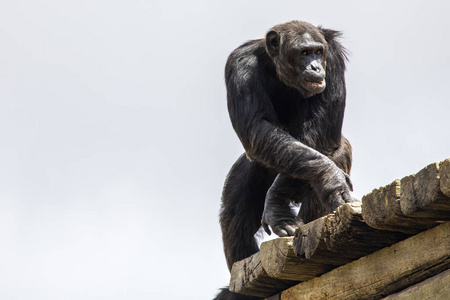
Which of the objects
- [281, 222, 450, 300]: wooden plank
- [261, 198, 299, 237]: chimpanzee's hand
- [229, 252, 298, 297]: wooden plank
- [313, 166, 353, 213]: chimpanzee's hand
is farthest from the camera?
[261, 198, 299, 237]: chimpanzee's hand

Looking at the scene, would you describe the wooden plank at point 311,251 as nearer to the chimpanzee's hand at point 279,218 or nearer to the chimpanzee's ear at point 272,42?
the chimpanzee's hand at point 279,218

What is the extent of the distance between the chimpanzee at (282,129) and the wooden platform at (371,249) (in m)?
0.99

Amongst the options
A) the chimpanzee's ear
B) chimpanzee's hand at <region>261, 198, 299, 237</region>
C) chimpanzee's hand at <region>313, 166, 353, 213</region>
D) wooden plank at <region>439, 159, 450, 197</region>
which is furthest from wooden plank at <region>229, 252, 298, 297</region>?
the chimpanzee's ear

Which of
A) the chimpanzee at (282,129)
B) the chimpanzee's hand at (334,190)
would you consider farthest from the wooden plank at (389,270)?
the chimpanzee at (282,129)

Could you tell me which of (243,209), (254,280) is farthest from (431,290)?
(243,209)

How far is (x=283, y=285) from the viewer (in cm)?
474

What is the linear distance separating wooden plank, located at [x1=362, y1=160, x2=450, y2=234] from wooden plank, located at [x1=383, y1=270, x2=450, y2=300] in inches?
9.7

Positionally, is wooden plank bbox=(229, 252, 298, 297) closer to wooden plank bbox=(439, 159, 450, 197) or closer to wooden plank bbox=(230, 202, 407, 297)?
wooden plank bbox=(230, 202, 407, 297)

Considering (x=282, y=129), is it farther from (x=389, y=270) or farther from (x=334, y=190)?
(x=389, y=270)

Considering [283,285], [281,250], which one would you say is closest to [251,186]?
[283,285]

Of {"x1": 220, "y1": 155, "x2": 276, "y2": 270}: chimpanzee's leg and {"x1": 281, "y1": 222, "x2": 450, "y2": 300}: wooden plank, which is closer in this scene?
{"x1": 281, "y1": 222, "x2": 450, "y2": 300}: wooden plank

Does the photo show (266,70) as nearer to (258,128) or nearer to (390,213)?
(258,128)

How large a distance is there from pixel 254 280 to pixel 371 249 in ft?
3.28

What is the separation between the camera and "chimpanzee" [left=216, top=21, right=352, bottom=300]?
18.8 feet
